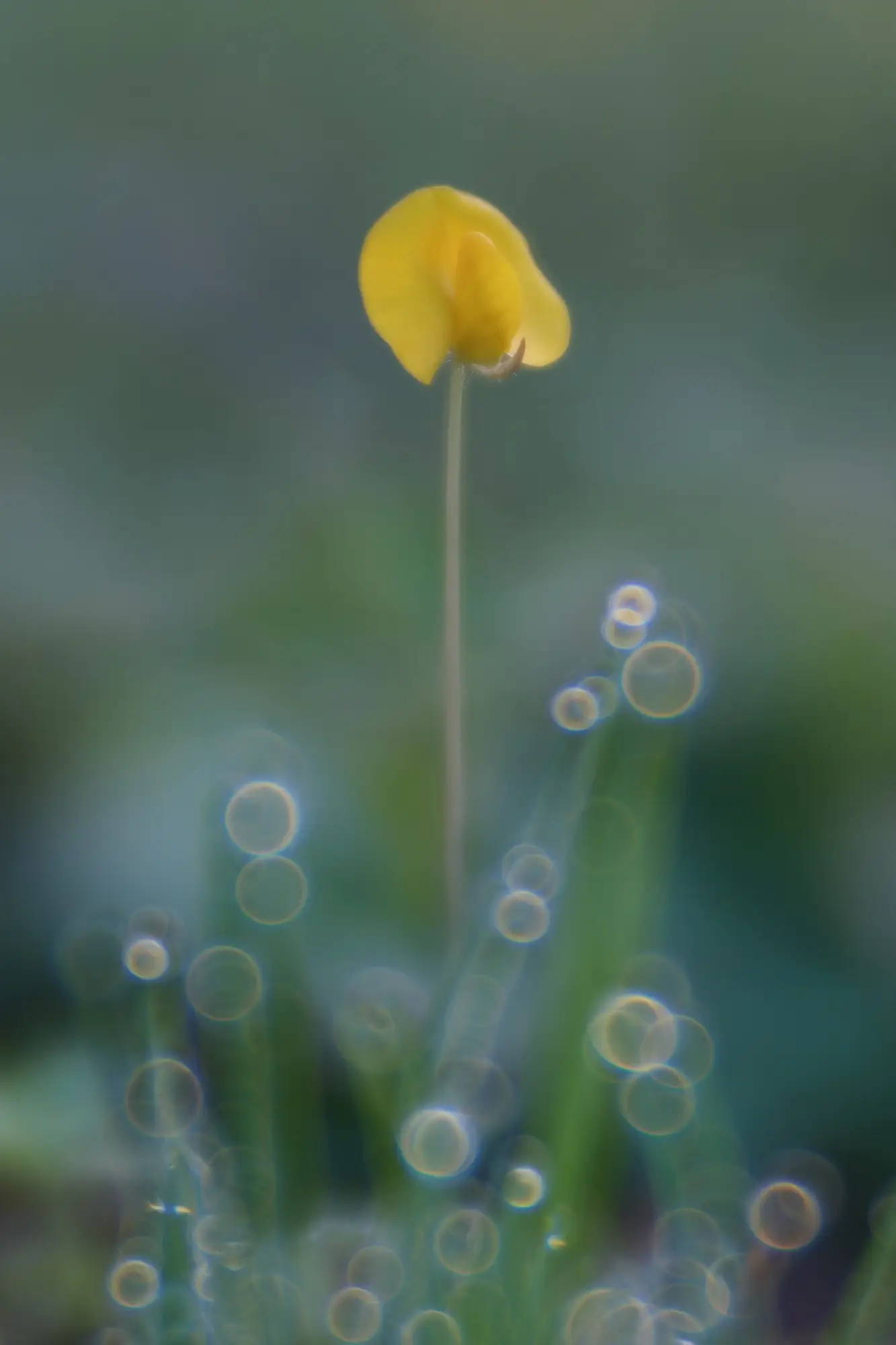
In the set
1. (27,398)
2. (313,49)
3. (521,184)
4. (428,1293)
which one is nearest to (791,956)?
(428,1293)

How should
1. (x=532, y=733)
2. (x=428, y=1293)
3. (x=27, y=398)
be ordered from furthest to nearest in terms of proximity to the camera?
(x=27, y=398), (x=532, y=733), (x=428, y=1293)

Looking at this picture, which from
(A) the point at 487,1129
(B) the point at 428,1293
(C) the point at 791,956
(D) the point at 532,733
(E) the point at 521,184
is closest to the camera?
(B) the point at 428,1293

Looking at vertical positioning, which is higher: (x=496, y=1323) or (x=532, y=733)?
(x=532, y=733)

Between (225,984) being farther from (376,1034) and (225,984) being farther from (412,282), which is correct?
(412,282)

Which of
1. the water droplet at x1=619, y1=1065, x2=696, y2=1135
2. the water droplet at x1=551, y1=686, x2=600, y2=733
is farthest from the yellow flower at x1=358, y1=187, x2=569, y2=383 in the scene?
the water droplet at x1=619, y1=1065, x2=696, y2=1135

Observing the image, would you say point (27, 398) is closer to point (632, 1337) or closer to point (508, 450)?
point (508, 450)

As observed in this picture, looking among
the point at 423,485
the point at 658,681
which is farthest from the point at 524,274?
the point at 423,485

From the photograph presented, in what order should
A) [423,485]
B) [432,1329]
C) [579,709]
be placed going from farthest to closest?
[423,485] → [579,709] → [432,1329]
